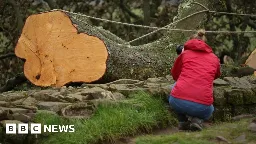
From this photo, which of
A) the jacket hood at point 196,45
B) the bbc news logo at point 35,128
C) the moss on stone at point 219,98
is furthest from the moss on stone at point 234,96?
the bbc news logo at point 35,128

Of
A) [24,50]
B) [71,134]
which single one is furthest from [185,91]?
[24,50]

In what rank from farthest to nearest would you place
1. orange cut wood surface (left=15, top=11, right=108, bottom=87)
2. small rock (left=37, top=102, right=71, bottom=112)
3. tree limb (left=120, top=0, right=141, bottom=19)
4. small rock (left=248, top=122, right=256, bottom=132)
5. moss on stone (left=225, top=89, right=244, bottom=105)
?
tree limb (left=120, top=0, right=141, bottom=19) → orange cut wood surface (left=15, top=11, right=108, bottom=87) → moss on stone (left=225, top=89, right=244, bottom=105) → small rock (left=37, top=102, right=71, bottom=112) → small rock (left=248, top=122, right=256, bottom=132)

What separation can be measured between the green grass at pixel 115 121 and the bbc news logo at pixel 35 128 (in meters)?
0.04

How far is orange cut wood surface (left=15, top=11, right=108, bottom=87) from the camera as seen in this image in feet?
20.0

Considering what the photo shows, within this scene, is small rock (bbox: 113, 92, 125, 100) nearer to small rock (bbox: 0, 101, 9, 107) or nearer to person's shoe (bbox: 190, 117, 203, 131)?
person's shoe (bbox: 190, 117, 203, 131)

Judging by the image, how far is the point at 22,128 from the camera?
4047mm

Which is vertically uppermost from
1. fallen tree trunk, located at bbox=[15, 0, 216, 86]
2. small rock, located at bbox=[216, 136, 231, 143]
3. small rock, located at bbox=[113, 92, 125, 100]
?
fallen tree trunk, located at bbox=[15, 0, 216, 86]

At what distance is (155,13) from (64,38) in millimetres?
5323

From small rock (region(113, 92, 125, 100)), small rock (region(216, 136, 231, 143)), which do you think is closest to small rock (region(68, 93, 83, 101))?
small rock (region(113, 92, 125, 100))

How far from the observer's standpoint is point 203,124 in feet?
16.2

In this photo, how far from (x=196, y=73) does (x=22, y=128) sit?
1.69 m

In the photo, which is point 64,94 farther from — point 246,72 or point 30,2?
point 30,2

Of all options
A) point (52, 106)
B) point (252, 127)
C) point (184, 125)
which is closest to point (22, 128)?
point (52, 106)

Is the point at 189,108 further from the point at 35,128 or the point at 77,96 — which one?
the point at 35,128
